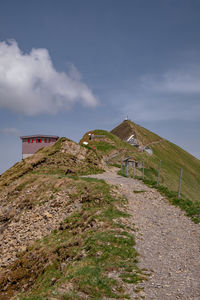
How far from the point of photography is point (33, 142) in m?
56.3

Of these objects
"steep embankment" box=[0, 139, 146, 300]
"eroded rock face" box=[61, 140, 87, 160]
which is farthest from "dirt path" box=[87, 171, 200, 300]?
"eroded rock face" box=[61, 140, 87, 160]

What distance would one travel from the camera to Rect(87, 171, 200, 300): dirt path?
9.68 meters

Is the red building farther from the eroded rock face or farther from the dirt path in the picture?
the dirt path

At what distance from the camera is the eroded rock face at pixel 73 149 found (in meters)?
43.5

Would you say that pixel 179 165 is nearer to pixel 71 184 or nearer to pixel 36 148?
pixel 36 148

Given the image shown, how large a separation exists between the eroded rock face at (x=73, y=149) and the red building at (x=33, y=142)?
11.9m

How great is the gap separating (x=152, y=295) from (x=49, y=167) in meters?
31.1

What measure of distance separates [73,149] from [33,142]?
15466 millimetres

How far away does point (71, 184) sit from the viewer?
87.5ft

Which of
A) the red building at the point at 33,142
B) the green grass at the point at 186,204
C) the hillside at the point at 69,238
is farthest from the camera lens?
the red building at the point at 33,142

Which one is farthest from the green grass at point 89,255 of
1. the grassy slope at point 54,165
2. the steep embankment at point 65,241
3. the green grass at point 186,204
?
the grassy slope at point 54,165

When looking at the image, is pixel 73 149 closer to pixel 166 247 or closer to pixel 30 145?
pixel 30 145

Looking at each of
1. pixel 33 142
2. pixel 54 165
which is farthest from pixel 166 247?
pixel 33 142

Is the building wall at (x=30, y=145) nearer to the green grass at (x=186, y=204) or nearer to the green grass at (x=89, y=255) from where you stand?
the green grass at (x=186, y=204)
